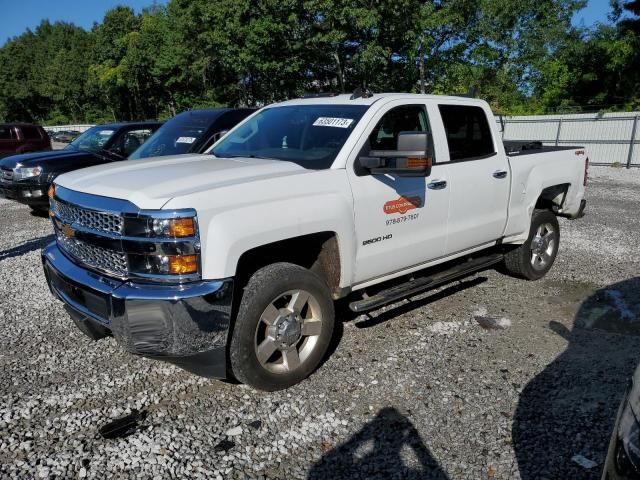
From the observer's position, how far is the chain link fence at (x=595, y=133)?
18.2 metres

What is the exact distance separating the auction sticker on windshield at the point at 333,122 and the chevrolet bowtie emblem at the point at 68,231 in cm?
198

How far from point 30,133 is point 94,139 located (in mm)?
10394

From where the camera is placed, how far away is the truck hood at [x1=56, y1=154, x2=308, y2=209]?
2975 mm

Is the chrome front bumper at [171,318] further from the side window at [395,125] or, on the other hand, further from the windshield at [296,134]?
the side window at [395,125]

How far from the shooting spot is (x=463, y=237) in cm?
466

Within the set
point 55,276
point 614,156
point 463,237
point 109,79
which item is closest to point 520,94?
point 614,156

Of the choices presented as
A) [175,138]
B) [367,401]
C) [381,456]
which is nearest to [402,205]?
[367,401]

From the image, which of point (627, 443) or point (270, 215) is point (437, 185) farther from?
point (627, 443)

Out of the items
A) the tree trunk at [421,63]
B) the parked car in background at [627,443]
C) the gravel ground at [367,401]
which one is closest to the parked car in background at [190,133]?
the gravel ground at [367,401]

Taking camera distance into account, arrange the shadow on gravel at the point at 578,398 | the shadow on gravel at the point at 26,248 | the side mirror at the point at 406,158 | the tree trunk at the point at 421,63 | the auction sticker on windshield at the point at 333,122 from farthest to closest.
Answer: the tree trunk at the point at 421,63 → the shadow on gravel at the point at 26,248 → the auction sticker on windshield at the point at 333,122 → the side mirror at the point at 406,158 → the shadow on gravel at the point at 578,398

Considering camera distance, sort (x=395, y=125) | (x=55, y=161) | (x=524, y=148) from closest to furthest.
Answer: (x=395, y=125) → (x=524, y=148) → (x=55, y=161)

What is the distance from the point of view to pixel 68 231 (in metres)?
3.44

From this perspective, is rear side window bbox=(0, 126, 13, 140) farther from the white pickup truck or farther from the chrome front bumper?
the chrome front bumper

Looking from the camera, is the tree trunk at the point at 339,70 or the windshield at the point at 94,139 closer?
the windshield at the point at 94,139
